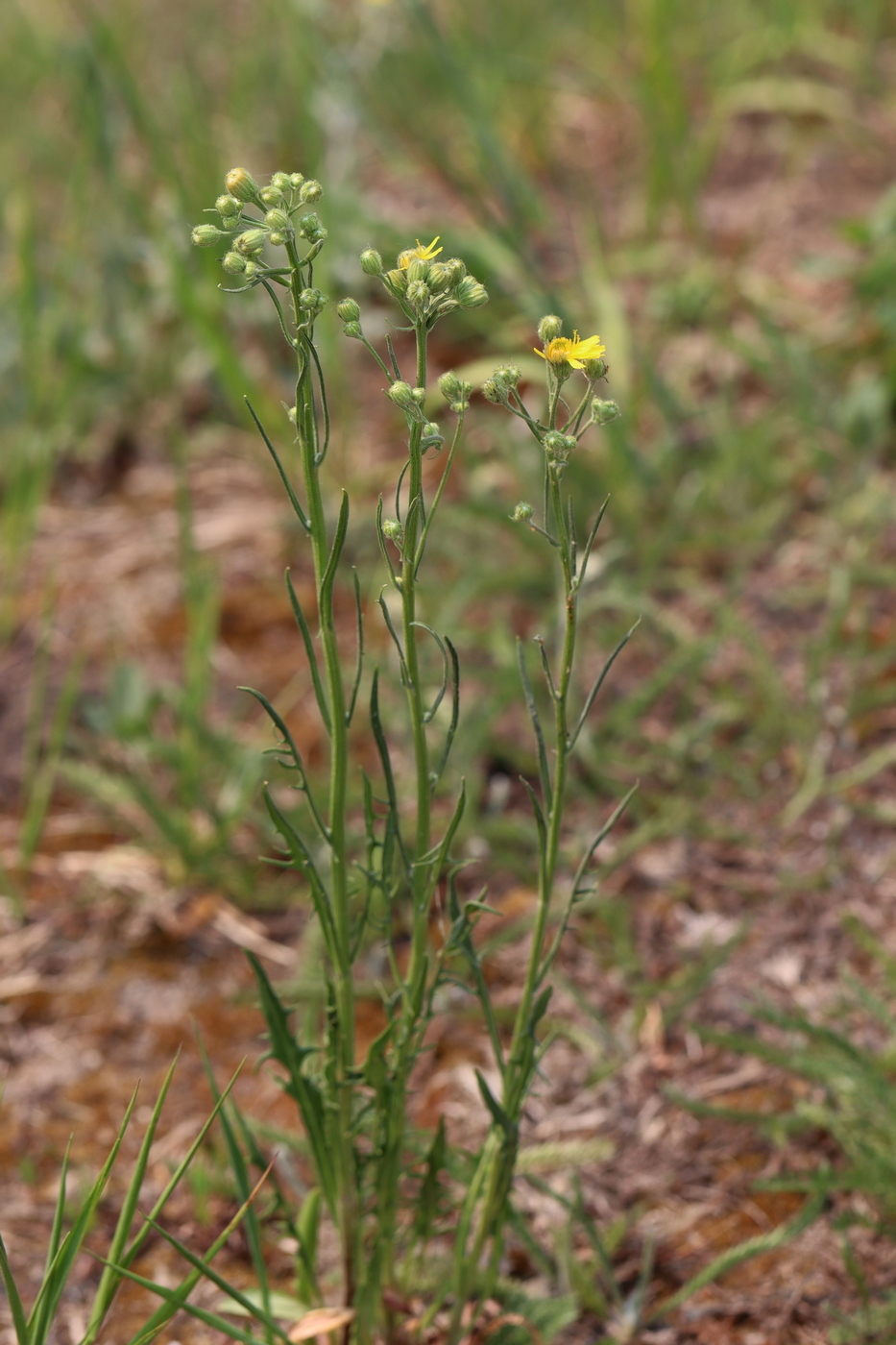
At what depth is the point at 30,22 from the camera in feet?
12.5

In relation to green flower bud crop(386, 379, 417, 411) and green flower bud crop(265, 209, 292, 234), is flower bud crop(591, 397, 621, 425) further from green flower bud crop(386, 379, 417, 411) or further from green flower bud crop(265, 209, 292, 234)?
green flower bud crop(265, 209, 292, 234)

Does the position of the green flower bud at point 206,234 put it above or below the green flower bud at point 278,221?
above

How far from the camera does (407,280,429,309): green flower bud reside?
803mm

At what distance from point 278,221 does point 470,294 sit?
0.14 metres

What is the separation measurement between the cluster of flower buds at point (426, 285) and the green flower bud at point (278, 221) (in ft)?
0.20

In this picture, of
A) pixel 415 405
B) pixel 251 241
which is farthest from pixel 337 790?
pixel 251 241

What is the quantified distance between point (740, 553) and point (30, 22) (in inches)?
122

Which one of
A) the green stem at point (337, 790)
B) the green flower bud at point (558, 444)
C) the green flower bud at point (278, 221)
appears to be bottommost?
the green stem at point (337, 790)

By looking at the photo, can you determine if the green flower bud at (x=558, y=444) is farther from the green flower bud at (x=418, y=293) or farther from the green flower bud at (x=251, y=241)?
the green flower bud at (x=251, y=241)

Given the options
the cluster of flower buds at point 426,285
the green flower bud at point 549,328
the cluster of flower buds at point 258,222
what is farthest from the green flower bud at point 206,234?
the green flower bud at point 549,328

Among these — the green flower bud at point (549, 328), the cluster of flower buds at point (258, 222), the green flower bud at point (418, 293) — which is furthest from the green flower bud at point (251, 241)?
the green flower bud at point (549, 328)

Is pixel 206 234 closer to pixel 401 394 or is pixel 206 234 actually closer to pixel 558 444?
pixel 401 394

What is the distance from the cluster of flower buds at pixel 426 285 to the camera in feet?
2.68

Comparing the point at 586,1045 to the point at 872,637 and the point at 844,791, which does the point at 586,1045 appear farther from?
the point at 872,637
